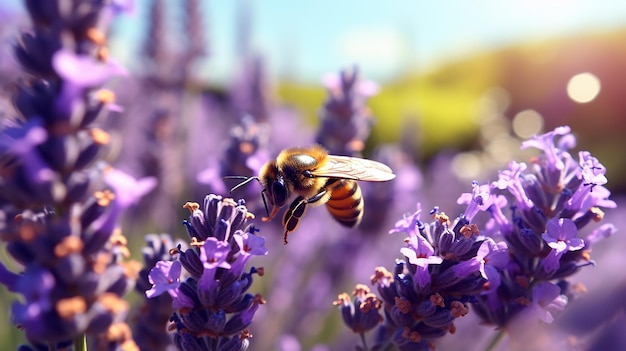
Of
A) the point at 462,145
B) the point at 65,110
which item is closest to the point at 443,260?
the point at 65,110

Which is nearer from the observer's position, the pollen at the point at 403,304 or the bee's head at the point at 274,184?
the pollen at the point at 403,304

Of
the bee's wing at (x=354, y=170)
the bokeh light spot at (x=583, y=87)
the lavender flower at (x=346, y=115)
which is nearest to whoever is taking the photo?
the bee's wing at (x=354, y=170)

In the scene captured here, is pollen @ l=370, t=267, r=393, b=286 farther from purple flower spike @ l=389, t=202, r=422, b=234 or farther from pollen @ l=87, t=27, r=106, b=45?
pollen @ l=87, t=27, r=106, b=45

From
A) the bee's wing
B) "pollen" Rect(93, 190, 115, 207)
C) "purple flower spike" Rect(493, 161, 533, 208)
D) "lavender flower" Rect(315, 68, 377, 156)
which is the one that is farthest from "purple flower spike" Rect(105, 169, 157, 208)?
"lavender flower" Rect(315, 68, 377, 156)

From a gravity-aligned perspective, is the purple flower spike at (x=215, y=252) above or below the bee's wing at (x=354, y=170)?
above

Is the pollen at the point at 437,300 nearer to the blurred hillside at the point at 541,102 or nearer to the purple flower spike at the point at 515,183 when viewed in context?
the purple flower spike at the point at 515,183

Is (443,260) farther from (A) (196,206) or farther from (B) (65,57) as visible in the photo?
(B) (65,57)

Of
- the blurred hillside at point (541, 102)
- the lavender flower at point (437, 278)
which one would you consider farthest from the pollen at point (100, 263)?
the blurred hillside at point (541, 102)
